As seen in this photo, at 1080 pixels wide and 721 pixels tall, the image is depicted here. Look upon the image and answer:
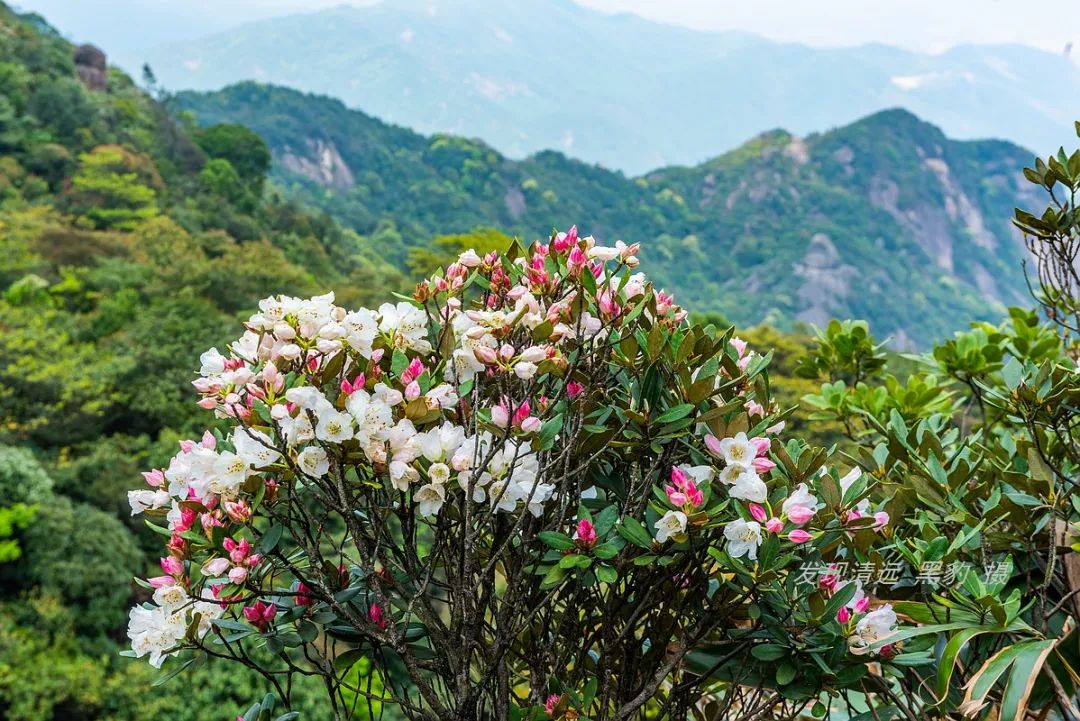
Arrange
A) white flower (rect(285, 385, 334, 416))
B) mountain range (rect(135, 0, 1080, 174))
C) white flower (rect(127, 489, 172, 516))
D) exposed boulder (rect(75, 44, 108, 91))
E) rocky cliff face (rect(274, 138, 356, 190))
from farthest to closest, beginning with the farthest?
mountain range (rect(135, 0, 1080, 174))
rocky cliff face (rect(274, 138, 356, 190))
exposed boulder (rect(75, 44, 108, 91))
white flower (rect(127, 489, 172, 516))
white flower (rect(285, 385, 334, 416))

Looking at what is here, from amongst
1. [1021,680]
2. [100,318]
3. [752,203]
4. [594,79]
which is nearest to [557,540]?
[1021,680]

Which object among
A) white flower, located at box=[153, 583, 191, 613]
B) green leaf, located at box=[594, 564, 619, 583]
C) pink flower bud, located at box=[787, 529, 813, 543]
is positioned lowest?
white flower, located at box=[153, 583, 191, 613]

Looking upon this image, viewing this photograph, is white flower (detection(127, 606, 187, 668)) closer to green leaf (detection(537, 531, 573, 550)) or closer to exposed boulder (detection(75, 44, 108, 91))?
green leaf (detection(537, 531, 573, 550))

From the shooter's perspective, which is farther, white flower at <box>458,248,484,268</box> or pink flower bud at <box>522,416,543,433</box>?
white flower at <box>458,248,484,268</box>

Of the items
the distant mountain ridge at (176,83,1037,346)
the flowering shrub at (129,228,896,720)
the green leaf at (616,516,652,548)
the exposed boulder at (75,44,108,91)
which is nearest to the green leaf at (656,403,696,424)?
the flowering shrub at (129,228,896,720)

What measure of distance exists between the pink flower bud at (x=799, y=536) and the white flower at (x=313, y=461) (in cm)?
43

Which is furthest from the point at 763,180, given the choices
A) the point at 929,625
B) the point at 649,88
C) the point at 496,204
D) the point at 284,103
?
the point at 649,88

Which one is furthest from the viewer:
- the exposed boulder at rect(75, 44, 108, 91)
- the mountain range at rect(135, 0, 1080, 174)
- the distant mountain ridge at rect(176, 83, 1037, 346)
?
the mountain range at rect(135, 0, 1080, 174)

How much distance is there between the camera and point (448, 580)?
2.56 feet

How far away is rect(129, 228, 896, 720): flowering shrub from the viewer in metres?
0.71

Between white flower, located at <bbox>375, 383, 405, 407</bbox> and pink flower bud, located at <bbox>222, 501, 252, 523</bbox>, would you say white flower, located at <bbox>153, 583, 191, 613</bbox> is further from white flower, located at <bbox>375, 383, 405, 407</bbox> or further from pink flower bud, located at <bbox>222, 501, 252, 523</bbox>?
white flower, located at <bbox>375, 383, 405, 407</bbox>

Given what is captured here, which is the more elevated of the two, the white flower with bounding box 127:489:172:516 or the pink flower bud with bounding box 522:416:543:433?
the pink flower bud with bounding box 522:416:543:433

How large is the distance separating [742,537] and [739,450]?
8 cm

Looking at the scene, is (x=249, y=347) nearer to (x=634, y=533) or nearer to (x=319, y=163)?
(x=634, y=533)
